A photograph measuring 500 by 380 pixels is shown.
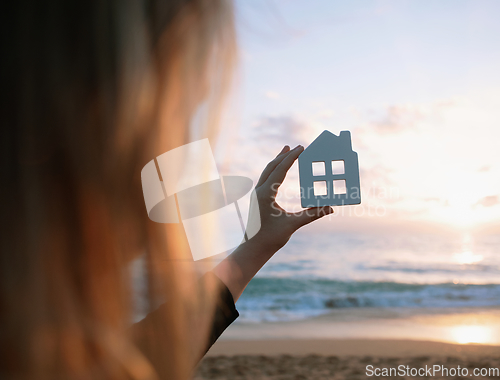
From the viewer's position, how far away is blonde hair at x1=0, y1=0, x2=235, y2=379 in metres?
0.64

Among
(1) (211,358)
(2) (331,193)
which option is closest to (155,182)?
(2) (331,193)

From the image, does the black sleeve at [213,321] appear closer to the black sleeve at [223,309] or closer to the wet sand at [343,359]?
the black sleeve at [223,309]

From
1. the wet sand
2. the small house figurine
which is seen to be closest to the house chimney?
the small house figurine

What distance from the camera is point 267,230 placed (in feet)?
3.69

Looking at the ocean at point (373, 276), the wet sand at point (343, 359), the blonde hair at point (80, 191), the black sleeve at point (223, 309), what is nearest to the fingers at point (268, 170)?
the black sleeve at point (223, 309)

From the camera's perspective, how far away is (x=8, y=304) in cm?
64

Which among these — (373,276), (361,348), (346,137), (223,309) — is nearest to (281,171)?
(346,137)

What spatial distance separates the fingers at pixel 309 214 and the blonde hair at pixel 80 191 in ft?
1.65

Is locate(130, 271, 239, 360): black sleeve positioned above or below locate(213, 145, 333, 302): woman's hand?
below

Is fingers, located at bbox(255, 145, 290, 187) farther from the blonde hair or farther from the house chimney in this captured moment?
the blonde hair

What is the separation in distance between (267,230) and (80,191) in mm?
602

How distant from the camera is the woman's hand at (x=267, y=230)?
101cm

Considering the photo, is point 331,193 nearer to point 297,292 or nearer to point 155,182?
point 155,182

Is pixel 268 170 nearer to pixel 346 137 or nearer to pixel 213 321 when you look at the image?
pixel 346 137
